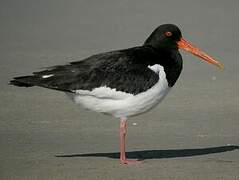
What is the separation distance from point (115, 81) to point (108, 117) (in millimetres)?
1904

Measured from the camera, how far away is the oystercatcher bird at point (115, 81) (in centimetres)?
864

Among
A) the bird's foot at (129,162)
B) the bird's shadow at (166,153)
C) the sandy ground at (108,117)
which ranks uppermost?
the sandy ground at (108,117)

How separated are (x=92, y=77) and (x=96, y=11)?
7.87 m

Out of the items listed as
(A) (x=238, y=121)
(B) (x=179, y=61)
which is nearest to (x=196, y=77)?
(A) (x=238, y=121)

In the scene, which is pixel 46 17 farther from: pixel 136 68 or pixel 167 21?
pixel 136 68

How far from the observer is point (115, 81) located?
28.7ft

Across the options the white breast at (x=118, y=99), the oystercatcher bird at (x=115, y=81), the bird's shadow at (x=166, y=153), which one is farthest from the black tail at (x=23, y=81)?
the bird's shadow at (x=166, y=153)

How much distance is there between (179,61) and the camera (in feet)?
29.9

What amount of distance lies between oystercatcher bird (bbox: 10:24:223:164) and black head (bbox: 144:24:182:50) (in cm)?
39

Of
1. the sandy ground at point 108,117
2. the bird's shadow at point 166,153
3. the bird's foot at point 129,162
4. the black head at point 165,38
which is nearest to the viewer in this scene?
the sandy ground at point 108,117

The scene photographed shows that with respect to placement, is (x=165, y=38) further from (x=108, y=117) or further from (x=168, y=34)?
(x=108, y=117)

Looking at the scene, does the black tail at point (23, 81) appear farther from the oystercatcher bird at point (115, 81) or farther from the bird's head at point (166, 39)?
the bird's head at point (166, 39)

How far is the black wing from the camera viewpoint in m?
8.65

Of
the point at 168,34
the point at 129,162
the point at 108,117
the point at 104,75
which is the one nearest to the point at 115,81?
the point at 104,75
